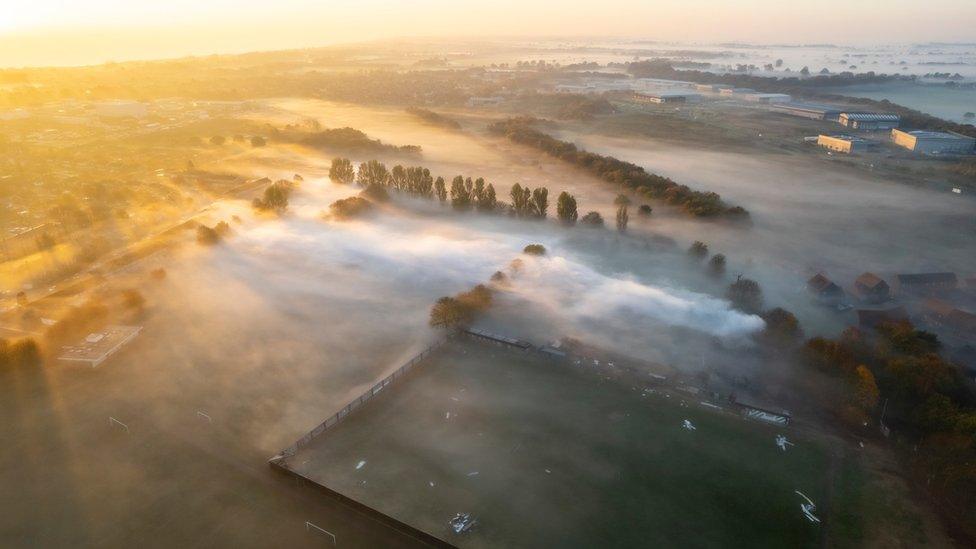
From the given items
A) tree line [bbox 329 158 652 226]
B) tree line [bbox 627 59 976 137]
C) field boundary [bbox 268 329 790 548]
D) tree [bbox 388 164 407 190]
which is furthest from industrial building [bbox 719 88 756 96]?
field boundary [bbox 268 329 790 548]

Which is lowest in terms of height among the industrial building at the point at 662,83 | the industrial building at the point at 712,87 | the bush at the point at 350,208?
the bush at the point at 350,208

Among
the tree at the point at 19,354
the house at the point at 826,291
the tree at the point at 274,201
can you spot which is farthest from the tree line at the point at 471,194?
the tree at the point at 19,354

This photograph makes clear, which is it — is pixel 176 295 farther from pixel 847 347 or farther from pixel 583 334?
pixel 847 347

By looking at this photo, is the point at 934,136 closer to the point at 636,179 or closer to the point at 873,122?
the point at 873,122

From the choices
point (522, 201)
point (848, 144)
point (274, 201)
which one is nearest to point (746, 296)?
point (522, 201)

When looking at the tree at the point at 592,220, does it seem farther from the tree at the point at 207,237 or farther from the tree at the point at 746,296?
the tree at the point at 207,237

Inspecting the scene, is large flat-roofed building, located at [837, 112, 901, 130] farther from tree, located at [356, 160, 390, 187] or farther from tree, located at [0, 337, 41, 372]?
tree, located at [0, 337, 41, 372]
